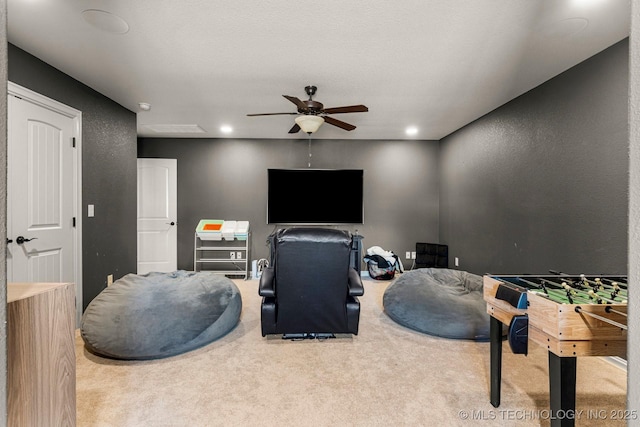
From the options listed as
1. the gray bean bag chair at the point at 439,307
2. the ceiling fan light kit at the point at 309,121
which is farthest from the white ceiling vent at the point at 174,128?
the gray bean bag chair at the point at 439,307

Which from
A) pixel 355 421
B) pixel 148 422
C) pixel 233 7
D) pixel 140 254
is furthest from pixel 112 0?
pixel 140 254

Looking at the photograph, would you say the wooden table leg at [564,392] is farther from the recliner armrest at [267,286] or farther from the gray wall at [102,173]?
the gray wall at [102,173]

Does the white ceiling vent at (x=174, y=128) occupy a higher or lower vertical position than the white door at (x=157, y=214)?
higher

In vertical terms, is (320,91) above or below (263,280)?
above

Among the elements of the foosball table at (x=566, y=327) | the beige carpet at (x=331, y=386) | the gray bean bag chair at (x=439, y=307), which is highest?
the foosball table at (x=566, y=327)

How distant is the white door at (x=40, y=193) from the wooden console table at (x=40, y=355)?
1.91 meters

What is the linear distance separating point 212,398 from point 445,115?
414 centimetres

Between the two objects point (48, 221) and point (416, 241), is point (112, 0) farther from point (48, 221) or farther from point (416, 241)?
point (416, 241)

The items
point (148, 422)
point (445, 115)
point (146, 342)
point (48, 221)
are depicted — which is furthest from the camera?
point (445, 115)

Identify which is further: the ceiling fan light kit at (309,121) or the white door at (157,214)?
the white door at (157,214)

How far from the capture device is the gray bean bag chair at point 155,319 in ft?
7.25

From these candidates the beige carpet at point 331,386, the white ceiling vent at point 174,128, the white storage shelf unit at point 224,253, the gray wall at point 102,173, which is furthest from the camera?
the white storage shelf unit at point 224,253

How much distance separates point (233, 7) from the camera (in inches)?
75.2

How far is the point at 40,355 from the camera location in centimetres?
104
